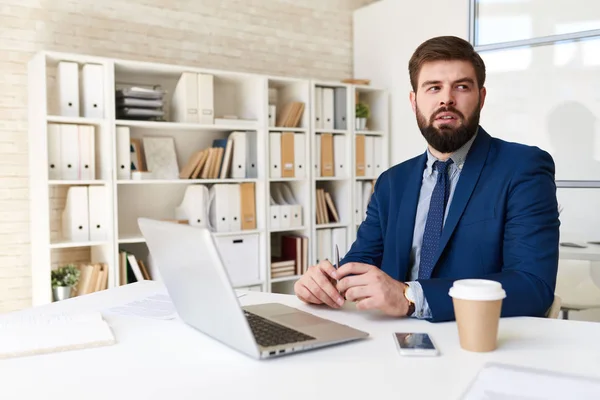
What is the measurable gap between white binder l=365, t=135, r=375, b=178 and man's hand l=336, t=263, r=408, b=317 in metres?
3.36

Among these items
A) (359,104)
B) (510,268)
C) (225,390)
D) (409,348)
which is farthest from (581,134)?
(225,390)

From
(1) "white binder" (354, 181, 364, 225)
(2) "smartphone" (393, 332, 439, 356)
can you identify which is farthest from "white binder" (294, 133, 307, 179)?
(2) "smartphone" (393, 332, 439, 356)

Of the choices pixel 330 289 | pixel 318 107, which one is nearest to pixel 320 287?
pixel 330 289

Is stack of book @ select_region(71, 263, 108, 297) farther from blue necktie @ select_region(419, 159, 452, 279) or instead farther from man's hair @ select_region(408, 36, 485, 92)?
man's hair @ select_region(408, 36, 485, 92)

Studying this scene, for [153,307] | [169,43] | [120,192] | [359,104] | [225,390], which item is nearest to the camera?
[225,390]

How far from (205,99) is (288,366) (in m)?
3.01

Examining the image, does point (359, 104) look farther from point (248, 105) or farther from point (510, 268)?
point (510, 268)

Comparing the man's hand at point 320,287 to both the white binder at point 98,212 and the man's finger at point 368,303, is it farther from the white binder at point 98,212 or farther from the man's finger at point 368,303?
the white binder at point 98,212

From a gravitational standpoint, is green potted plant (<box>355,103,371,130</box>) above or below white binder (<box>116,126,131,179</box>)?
above

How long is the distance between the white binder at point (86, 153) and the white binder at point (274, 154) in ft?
3.96

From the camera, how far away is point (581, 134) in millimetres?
3330

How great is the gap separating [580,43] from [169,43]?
2.65 meters

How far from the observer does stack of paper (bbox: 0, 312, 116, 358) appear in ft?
3.86

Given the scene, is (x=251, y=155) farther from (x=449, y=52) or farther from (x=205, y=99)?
(x=449, y=52)
